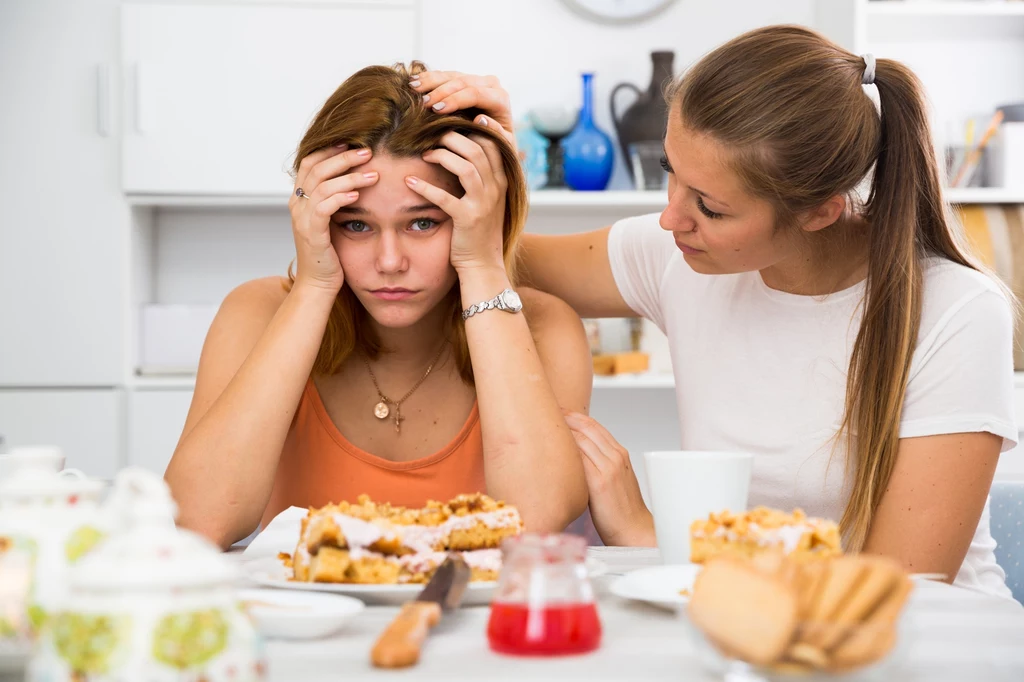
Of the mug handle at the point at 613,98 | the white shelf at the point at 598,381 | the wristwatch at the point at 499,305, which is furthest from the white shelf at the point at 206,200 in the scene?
the wristwatch at the point at 499,305

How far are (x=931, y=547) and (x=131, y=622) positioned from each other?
1.00 m

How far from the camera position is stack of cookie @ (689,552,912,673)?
525 millimetres

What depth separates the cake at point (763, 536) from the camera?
0.72 metres

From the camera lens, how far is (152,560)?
0.49 m

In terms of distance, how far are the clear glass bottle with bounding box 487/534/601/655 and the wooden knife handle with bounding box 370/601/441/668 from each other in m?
0.05

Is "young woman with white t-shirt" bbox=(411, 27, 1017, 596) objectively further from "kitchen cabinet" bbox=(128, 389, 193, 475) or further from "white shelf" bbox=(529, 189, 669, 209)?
"kitchen cabinet" bbox=(128, 389, 193, 475)

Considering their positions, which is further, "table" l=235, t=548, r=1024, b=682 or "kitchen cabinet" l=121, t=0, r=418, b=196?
"kitchen cabinet" l=121, t=0, r=418, b=196

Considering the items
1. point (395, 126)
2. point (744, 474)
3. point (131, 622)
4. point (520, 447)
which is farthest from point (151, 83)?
point (131, 622)

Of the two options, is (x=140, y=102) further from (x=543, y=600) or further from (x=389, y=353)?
(x=543, y=600)

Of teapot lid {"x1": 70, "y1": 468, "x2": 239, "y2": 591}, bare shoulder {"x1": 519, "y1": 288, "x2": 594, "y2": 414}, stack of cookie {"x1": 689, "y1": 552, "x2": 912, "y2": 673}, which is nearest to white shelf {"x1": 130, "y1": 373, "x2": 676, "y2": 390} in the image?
bare shoulder {"x1": 519, "y1": 288, "x2": 594, "y2": 414}

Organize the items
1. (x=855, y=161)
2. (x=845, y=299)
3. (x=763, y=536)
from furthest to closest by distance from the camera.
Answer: (x=845, y=299), (x=855, y=161), (x=763, y=536)

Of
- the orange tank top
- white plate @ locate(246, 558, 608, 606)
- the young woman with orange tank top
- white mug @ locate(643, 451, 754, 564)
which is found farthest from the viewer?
the orange tank top

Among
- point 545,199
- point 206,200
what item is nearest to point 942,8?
point 545,199

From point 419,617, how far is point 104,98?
Result: 2.45 m
